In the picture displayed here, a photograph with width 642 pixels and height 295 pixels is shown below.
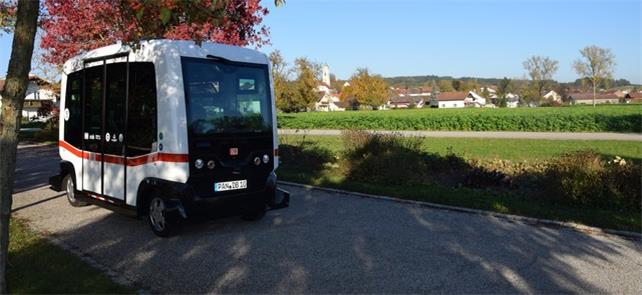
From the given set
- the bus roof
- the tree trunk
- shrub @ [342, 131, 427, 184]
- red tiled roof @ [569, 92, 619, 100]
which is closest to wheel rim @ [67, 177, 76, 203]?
the bus roof

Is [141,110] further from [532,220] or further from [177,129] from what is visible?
[532,220]

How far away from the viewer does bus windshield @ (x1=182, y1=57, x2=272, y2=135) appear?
6379 millimetres

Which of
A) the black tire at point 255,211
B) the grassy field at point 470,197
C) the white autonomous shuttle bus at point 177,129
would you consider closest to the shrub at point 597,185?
the grassy field at point 470,197

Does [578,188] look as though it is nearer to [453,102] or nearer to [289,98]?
[289,98]

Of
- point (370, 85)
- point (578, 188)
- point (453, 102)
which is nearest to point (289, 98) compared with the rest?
point (370, 85)

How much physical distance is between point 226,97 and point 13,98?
2.76 meters

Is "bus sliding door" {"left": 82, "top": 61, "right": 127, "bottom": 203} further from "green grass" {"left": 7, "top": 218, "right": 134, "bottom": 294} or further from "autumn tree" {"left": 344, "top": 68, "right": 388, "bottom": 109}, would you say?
"autumn tree" {"left": 344, "top": 68, "right": 388, "bottom": 109}

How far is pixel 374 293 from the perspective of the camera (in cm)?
456

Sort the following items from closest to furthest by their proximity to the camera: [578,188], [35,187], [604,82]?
1. [578,188]
2. [35,187]
3. [604,82]

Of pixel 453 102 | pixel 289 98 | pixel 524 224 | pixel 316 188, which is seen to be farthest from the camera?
pixel 453 102

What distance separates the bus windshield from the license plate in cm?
68

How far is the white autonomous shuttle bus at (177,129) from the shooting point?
6.32 metres

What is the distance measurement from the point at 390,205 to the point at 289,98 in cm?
4905

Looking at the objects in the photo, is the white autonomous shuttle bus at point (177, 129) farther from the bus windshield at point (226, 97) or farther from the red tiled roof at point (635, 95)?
the red tiled roof at point (635, 95)
